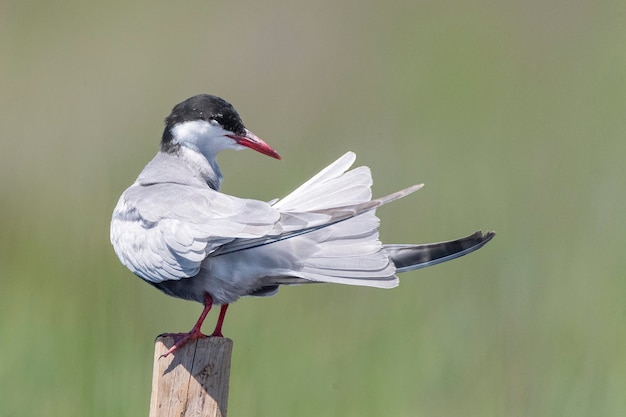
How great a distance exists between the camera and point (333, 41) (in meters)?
8.31

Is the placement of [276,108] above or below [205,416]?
above

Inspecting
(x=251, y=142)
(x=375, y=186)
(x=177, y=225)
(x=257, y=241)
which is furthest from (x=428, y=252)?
(x=375, y=186)

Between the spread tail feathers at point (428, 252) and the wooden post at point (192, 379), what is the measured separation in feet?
1.68

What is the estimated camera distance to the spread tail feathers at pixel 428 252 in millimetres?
3164

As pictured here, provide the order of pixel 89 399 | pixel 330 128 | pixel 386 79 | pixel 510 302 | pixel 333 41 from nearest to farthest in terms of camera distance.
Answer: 1. pixel 89 399
2. pixel 510 302
3. pixel 330 128
4. pixel 386 79
5. pixel 333 41

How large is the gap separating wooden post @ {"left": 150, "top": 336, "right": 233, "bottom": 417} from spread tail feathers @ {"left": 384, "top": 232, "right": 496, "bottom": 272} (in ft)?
1.68

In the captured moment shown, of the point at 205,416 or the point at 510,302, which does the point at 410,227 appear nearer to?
the point at 510,302

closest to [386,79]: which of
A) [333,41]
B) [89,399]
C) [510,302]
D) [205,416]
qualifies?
[333,41]

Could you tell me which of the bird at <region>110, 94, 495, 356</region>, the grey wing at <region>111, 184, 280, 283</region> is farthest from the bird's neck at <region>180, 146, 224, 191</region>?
the grey wing at <region>111, 184, 280, 283</region>

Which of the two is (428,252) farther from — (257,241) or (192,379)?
(192,379)

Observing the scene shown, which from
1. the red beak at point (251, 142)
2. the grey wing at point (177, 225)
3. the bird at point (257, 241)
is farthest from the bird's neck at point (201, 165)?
the grey wing at point (177, 225)

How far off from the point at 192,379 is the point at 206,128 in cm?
98

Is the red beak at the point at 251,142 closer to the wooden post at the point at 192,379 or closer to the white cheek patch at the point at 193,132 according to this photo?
the white cheek patch at the point at 193,132

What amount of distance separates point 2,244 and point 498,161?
2609 mm
